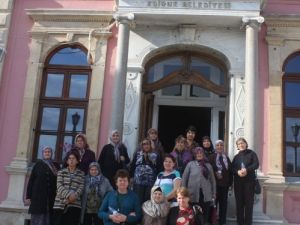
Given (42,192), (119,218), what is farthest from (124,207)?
(42,192)

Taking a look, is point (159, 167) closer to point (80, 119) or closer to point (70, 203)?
point (70, 203)

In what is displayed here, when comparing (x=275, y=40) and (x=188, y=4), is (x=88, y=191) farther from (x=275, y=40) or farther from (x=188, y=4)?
(x=275, y=40)

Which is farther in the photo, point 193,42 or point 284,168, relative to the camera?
point 193,42

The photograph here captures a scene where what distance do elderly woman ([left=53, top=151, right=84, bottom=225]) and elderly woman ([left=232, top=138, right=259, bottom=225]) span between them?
2689 millimetres

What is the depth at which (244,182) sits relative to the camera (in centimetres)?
805

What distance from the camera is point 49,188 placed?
24.9 feet

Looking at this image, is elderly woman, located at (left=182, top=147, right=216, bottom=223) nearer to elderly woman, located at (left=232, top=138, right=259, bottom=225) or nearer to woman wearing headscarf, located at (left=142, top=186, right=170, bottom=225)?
elderly woman, located at (left=232, top=138, right=259, bottom=225)

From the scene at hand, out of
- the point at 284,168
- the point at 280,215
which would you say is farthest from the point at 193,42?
the point at 280,215

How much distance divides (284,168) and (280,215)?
3.34 feet

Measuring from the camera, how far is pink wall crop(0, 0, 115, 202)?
1047 centimetres

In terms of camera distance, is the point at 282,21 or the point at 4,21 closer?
the point at 282,21

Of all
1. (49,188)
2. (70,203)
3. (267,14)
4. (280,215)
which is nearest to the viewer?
(70,203)

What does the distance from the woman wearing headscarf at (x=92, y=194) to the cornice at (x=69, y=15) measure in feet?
15.3

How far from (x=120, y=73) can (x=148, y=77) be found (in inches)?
49.1
